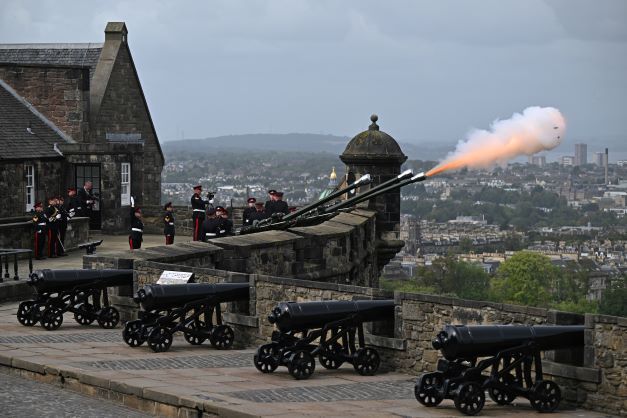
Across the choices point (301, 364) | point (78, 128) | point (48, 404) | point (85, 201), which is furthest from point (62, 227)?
point (48, 404)

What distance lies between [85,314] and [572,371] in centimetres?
884

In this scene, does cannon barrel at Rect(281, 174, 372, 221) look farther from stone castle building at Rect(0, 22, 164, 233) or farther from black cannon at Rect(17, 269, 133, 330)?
stone castle building at Rect(0, 22, 164, 233)

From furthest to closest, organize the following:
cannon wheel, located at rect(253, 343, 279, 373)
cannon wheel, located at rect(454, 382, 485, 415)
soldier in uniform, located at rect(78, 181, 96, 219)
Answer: soldier in uniform, located at rect(78, 181, 96, 219) < cannon wheel, located at rect(253, 343, 279, 373) < cannon wheel, located at rect(454, 382, 485, 415)

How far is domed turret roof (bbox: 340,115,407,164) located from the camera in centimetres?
3378

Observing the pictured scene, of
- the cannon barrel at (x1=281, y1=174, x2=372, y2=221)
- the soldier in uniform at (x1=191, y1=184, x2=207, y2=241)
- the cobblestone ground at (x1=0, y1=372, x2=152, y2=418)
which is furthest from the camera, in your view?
the soldier in uniform at (x1=191, y1=184, x2=207, y2=241)

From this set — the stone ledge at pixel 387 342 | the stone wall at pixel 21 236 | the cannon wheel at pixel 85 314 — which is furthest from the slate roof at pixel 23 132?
the stone ledge at pixel 387 342

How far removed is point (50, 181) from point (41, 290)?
63.1ft

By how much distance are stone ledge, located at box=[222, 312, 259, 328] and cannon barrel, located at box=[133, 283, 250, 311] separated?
0.85 ft

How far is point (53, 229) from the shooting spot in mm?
33281

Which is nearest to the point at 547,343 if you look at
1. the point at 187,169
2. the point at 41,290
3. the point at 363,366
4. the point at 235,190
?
the point at 363,366

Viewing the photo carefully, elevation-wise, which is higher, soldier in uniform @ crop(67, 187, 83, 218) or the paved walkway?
soldier in uniform @ crop(67, 187, 83, 218)

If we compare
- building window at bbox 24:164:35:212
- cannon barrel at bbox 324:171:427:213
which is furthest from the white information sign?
building window at bbox 24:164:35:212

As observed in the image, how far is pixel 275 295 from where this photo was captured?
68.1 feet

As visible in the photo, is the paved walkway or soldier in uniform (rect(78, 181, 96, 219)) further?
soldier in uniform (rect(78, 181, 96, 219))
